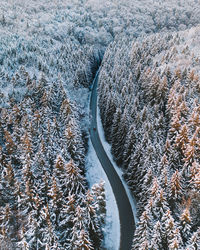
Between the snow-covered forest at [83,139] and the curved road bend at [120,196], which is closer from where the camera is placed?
the snow-covered forest at [83,139]

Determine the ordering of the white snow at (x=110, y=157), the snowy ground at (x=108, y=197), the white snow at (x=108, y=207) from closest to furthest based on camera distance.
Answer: the white snow at (x=108, y=207) → the snowy ground at (x=108, y=197) → the white snow at (x=110, y=157)

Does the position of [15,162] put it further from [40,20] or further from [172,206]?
[40,20]

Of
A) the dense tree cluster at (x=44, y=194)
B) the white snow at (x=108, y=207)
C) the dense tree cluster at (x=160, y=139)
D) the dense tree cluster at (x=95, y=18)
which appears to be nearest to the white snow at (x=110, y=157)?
the dense tree cluster at (x=160, y=139)

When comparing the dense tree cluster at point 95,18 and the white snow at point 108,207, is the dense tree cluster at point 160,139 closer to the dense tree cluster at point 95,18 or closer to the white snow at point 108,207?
the white snow at point 108,207

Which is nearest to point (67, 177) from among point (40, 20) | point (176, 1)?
point (40, 20)

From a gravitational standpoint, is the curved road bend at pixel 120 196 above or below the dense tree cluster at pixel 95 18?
below

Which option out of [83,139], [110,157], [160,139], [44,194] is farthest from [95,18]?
[44,194]

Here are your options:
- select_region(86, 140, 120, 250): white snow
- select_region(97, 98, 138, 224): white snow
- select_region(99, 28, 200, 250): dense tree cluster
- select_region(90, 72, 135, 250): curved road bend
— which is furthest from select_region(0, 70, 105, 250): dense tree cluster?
select_region(97, 98, 138, 224): white snow
